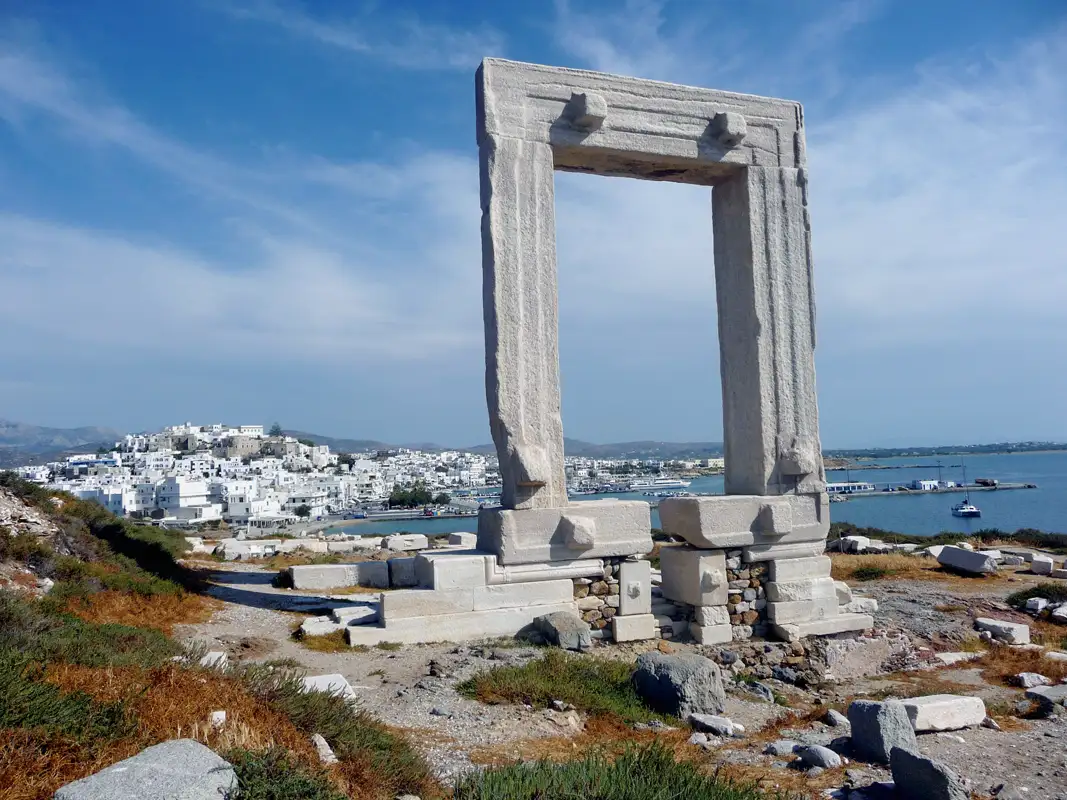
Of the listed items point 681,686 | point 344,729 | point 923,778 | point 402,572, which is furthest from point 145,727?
point 402,572

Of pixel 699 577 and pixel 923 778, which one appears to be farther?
pixel 699 577

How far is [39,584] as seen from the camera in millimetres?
8508

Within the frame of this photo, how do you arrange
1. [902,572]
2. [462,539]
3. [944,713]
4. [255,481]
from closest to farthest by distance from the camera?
[944,713] → [902,572] → [462,539] → [255,481]

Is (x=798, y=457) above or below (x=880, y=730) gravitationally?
above

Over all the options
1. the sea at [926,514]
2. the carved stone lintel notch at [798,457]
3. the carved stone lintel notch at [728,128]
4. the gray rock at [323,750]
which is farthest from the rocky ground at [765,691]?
the sea at [926,514]

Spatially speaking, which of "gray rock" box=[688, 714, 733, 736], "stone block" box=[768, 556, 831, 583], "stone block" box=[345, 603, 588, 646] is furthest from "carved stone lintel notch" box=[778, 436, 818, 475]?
"gray rock" box=[688, 714, 733, 736]

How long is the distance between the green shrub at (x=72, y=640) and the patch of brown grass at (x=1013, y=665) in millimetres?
7765

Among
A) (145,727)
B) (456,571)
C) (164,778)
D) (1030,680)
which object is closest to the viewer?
(164,778)

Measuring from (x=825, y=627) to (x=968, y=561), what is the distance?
6.38 metres

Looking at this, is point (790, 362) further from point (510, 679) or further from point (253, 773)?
point (253, 773)

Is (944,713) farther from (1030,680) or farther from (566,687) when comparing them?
(566,687)

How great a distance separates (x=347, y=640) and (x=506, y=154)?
5.65 meters

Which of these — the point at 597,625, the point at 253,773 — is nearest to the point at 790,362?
the point at 597,625

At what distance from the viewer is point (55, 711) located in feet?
11.0
